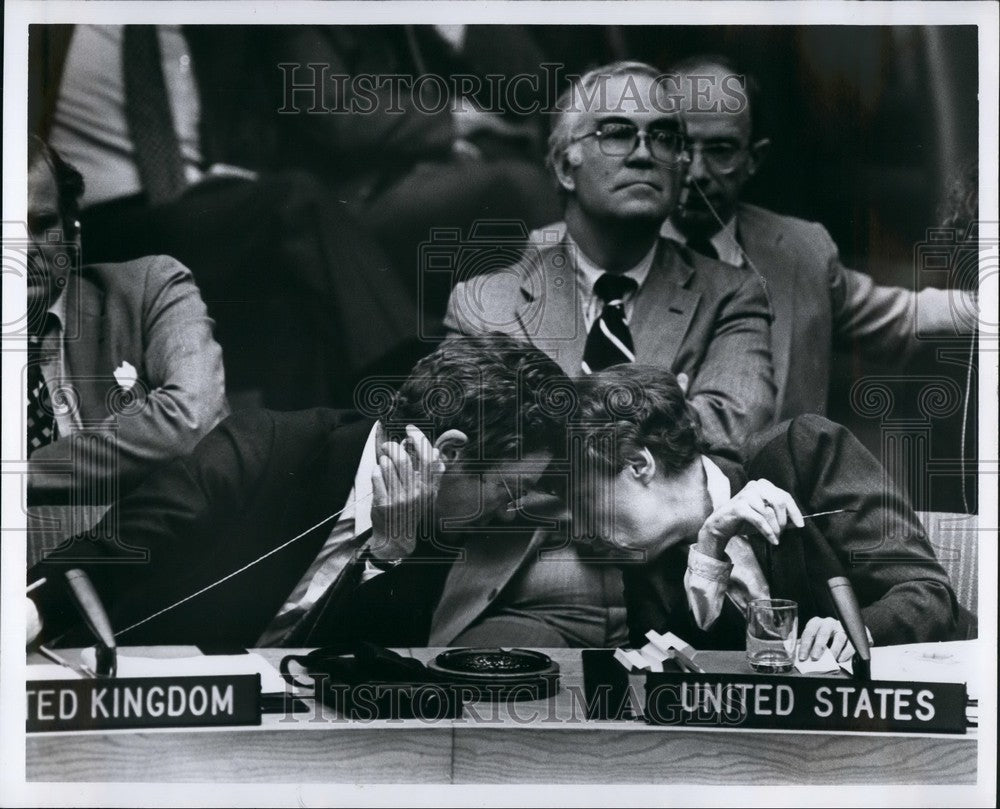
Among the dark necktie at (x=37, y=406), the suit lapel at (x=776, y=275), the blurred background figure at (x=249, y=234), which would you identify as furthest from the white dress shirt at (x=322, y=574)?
the suit lapel at (x=776, y=275)

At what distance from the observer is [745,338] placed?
354cm

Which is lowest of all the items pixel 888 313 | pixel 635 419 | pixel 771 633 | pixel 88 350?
pixel 771 633

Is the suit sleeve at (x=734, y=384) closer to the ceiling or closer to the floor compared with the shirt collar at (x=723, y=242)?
closer to the floor

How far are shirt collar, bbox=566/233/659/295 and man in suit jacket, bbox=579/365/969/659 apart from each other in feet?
0.98

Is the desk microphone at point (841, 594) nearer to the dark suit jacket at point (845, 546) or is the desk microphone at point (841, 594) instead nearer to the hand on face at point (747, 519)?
the dark suit jacket at point (845, 546)

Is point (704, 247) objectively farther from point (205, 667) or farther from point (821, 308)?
point (205, 667)

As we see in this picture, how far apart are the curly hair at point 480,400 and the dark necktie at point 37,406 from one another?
110 centimetres

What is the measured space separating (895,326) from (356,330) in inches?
69.8

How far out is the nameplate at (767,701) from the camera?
11.4ft

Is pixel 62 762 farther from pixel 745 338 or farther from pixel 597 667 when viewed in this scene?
pixel 745 338

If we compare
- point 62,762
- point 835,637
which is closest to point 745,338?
point 835,637

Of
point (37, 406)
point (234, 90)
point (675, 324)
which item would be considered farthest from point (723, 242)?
point (37, 406)

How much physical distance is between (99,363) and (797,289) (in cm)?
230

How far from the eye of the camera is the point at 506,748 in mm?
3471
